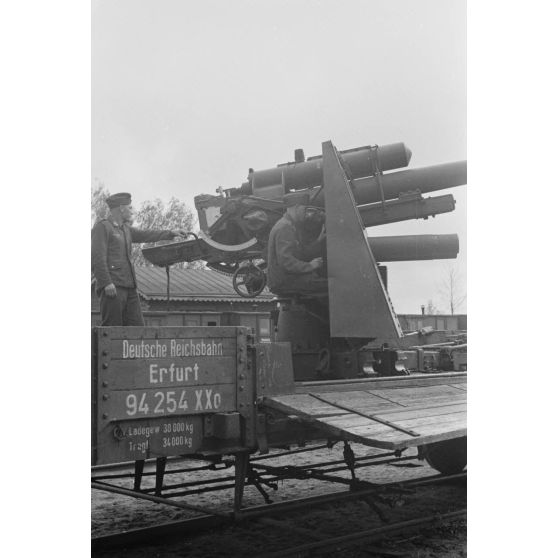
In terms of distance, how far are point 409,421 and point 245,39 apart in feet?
8.55

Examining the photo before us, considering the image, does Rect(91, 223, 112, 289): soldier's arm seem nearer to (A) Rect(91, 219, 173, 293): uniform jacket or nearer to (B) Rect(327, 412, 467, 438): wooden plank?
(A) Rect(91, 219, 173, 293): uniform jacket

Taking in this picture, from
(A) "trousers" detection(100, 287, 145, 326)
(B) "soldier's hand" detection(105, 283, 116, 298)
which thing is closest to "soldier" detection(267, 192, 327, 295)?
(A) "trousers" detection(100, 287, 145, 326)

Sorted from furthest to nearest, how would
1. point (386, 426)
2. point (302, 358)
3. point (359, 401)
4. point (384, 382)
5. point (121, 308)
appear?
point (302, 358)
point (384, 382)
point (121, 308)
point (359, 401)
point (386, 426)

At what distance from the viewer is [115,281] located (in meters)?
5.78

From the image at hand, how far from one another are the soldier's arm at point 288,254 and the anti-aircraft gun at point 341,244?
0.28m

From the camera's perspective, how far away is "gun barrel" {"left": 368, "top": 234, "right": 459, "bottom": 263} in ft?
22.5

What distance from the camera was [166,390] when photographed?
4.74m

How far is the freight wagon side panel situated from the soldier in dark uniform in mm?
981

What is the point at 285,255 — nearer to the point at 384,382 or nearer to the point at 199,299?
the point at 384,382

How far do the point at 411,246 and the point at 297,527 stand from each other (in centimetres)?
246

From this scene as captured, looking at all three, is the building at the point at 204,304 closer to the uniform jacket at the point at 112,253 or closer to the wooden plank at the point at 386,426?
the uniform jacket at the point at 112,253

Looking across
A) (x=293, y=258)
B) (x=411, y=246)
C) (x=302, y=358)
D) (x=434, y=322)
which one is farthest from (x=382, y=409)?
(x=434, y=322)
